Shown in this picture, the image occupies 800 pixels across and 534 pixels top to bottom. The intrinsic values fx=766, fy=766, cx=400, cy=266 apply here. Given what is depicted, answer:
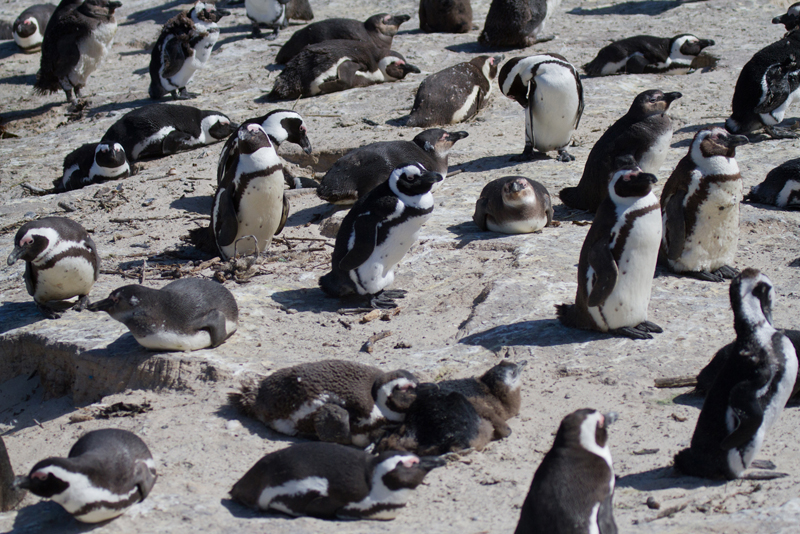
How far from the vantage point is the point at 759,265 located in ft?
17.6

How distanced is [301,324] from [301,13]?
38.0 ft

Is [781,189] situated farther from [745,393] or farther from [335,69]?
[335,69]

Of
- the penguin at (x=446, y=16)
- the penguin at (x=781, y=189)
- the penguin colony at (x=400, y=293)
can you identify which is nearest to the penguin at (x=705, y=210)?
the penguin colony at (x=400, y=293)

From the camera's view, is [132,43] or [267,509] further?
[132,43]

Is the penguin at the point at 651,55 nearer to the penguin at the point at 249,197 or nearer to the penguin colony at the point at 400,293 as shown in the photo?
the penguin colony at the point at 400,293

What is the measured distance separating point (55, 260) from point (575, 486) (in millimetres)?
3776

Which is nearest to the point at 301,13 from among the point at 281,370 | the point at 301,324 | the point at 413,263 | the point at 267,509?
the point at 413,263

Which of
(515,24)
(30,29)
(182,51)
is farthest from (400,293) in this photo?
(30,29)

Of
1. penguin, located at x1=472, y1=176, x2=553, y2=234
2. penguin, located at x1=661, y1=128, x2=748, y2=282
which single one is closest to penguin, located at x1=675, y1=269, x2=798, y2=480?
penguin, located at x1=661, y1=128, x2=748, y2=282

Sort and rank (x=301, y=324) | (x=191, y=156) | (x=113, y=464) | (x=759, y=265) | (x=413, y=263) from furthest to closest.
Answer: (x=191, y=156)
(x=413, y=263)
(x=759, y=265)
(x=301, y=324)
(x=113, y=464)

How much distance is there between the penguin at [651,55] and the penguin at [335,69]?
286cm

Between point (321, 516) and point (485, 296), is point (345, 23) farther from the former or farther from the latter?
point (321, 516)

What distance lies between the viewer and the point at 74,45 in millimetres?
11789

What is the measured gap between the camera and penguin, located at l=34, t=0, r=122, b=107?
11820 mm
